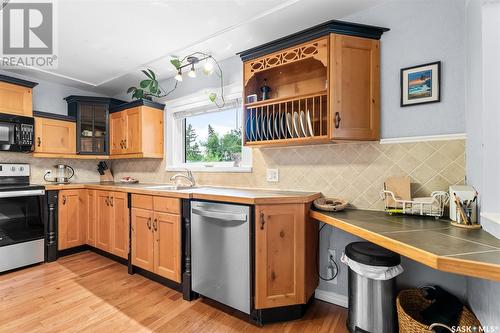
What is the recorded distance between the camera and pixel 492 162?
121 centimetres

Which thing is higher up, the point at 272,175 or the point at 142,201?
the point at 272,175

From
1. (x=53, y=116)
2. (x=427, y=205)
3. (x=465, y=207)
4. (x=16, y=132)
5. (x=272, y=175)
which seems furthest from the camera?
(x=53, y=116)

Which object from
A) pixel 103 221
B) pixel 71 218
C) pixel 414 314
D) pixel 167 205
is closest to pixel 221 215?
pixel 167 205

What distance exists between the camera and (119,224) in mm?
2832

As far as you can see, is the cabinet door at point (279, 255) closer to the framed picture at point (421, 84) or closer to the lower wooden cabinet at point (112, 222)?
the framed picture at point (421, 84)

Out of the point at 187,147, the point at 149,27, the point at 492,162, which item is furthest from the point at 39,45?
the point at 492,162

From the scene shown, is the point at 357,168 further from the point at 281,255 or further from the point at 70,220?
the point at 70,220

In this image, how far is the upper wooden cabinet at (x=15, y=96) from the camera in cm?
279

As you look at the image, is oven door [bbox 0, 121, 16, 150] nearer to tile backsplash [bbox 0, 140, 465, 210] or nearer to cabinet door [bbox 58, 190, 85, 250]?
cabinet door [bbox 58, 190, 85, 250]

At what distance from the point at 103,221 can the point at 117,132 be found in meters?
1.34

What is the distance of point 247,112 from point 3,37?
2.47m

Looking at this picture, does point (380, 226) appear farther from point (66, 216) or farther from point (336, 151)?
point (66, 216)

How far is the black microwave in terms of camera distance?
9.21 ft

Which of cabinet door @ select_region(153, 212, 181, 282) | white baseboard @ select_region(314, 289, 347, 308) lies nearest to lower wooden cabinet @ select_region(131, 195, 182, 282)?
cabinet door @ select_region(153, 212, 181, 282)
